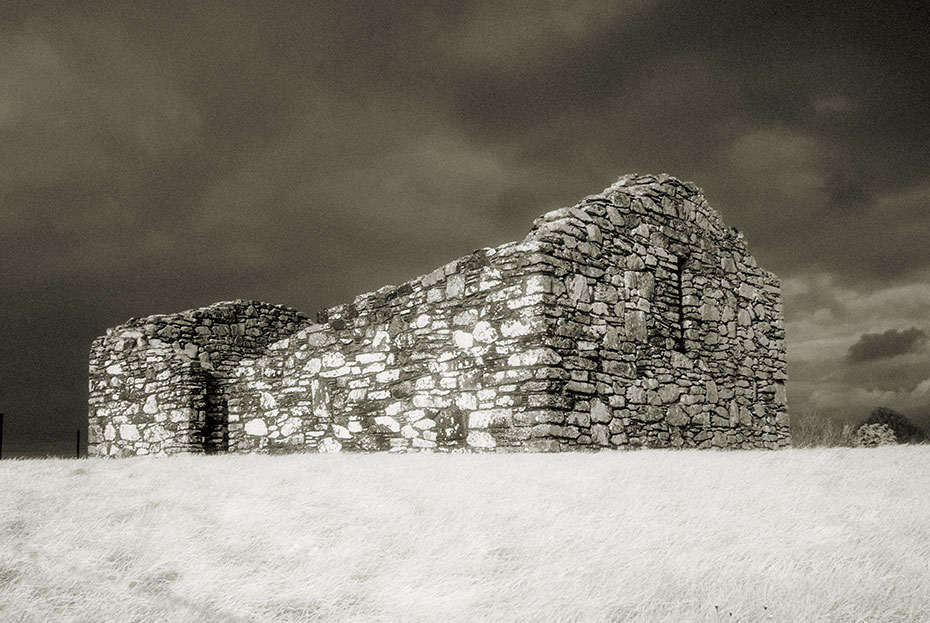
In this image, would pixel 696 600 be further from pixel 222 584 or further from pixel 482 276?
pixel 482 276

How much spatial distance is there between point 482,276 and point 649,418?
3097mm

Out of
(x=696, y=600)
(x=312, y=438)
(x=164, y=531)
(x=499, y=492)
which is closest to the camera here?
(x=696, y=600)

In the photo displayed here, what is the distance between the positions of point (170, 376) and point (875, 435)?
46.9ft

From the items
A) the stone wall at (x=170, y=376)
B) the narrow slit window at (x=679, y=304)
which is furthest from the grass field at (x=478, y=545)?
the stone wall at (x=170, y=376)

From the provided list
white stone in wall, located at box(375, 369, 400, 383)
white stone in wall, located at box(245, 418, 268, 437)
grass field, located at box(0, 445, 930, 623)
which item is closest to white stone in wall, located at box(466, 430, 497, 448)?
white stone in wall, located at box(375, 369, 400, 383)

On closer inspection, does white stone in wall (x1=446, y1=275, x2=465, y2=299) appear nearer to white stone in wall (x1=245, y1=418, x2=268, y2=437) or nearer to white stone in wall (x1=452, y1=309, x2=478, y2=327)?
white stone in wall (x1=452, y1=309, x2=478, y2=327)

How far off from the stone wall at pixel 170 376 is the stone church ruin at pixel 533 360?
43 millimetres

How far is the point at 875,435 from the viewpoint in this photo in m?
15.9

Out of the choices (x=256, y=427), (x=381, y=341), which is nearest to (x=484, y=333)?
(x=381, y=341)

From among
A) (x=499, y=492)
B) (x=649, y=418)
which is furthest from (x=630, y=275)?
(x=499, y=492)

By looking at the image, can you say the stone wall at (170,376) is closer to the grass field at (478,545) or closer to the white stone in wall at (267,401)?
the white stone in wall at (267,401)

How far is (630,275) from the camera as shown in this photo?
11062mm

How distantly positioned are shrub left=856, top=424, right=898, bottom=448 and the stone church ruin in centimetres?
331

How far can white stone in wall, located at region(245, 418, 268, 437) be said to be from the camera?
1341 cm
